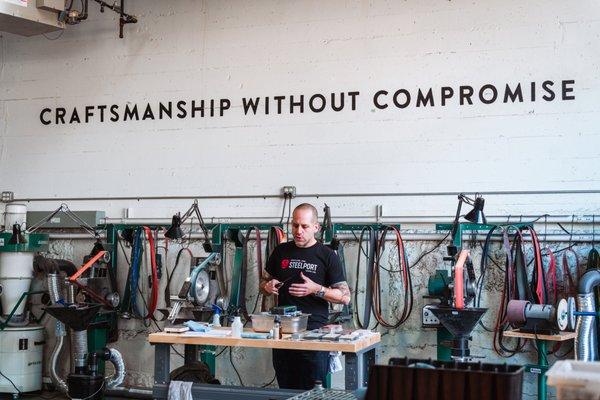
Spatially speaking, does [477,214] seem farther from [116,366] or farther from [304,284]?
[116,366]

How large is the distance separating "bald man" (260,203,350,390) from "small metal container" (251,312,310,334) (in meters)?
0.16

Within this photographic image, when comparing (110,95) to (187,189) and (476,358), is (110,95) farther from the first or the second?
(476,358)

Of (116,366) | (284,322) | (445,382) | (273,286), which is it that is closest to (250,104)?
(273,286)

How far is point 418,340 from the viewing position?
5.75m

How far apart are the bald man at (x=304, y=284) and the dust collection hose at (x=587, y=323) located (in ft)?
5.01

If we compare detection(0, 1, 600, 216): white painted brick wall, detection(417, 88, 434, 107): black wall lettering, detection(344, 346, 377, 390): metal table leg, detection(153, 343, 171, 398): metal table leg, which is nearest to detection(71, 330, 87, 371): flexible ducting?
detection(0, 1, 600, 216): white painted brick wall

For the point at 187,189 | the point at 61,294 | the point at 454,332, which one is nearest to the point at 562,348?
the point at 454,332

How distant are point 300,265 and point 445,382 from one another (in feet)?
8.06

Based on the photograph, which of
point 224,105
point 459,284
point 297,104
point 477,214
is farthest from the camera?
point 224,105

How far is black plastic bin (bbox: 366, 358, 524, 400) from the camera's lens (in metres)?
2.17

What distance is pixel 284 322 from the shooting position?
425 centimetres

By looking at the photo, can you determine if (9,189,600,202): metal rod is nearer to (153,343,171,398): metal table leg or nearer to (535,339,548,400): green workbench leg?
(535,339,548,400): green workbench leg

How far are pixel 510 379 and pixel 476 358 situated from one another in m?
3.29

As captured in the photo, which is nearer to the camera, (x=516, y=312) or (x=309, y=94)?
(x=516, y=312)
